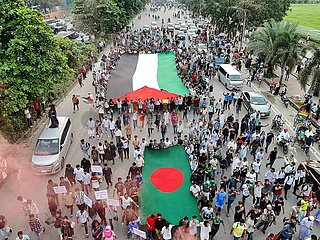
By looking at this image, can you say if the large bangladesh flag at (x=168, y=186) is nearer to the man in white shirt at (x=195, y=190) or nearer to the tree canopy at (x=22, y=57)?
the man in white shirt at (x=195, y=190)

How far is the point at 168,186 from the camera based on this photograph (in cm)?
1374

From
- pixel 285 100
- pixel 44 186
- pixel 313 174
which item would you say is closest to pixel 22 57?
pixel 44 186

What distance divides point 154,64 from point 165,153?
17296 millimetres

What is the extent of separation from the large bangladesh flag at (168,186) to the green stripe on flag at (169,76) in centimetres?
866

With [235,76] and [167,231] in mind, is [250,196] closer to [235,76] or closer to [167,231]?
[167,231]

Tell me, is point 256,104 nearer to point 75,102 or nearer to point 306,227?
point 306,227

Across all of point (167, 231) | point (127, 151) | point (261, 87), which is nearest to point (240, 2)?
point (261, 87)

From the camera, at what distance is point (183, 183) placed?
13.9 m

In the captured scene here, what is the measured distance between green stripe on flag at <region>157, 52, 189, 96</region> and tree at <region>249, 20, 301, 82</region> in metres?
7.82

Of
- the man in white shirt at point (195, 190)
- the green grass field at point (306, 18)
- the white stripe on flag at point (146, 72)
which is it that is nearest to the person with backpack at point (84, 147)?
the man in white shirt at point (195, 190)

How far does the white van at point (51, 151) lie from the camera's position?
1458cm

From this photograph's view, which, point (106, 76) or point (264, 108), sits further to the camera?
point (106, 76)

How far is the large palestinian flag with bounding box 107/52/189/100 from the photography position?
2341 cm

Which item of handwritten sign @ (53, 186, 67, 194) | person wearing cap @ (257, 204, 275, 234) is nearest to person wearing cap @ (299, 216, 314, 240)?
person wearing cap @ (257, 204, 275, 234)
